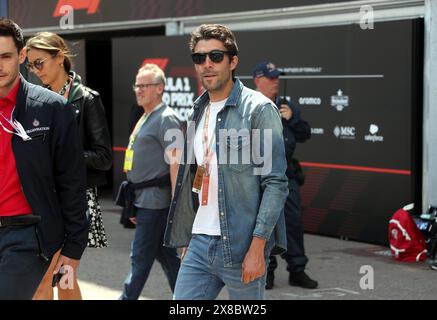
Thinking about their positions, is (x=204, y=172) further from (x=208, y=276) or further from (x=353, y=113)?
(x=353, y=113)

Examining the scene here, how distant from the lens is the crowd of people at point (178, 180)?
417 cm

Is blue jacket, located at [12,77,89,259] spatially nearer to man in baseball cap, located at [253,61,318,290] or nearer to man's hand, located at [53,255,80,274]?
man's hand, located at [53,255,80,274]

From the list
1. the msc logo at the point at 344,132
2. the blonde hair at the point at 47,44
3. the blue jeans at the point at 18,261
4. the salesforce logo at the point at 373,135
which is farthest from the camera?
the msc logo at the point at 344,132

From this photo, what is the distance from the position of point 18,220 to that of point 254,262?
3.86 ft

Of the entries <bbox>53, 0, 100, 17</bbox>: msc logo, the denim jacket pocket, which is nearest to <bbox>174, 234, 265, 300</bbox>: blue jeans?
the denim jacket pocket

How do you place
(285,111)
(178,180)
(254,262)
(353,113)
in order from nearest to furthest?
(254,262) < (178,180) < (285,111) < (353,113)

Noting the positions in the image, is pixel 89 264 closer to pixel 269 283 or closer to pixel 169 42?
pixel 269 283

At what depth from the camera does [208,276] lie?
4676mm

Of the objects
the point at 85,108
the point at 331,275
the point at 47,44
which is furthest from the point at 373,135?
the point at 47,44

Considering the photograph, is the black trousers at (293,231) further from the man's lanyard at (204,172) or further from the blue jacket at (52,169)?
the blue jacket at (52,169)

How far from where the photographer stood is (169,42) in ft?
45.6

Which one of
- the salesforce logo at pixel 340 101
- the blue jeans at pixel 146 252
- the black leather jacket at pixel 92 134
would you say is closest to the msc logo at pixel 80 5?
the salesforce logo at pixel 340 101

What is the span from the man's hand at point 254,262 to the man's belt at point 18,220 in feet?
3.48

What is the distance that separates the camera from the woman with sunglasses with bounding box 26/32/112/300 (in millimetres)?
5582
